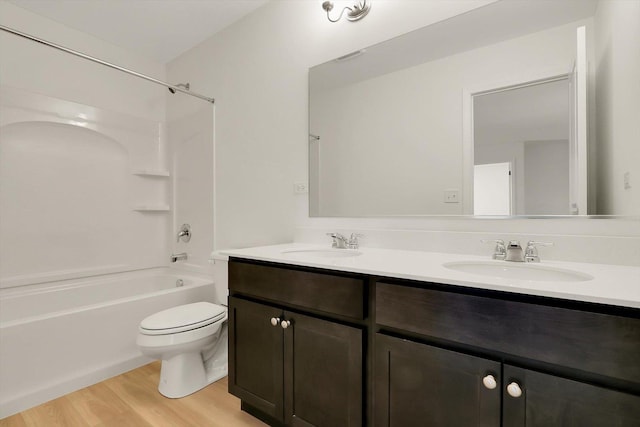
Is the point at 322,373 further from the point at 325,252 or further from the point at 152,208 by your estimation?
the point at 152,208

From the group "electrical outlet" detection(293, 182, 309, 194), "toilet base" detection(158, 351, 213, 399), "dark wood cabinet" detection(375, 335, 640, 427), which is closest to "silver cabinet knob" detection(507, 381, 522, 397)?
"dark wood cabinet" detection(375, 335, 640, 427)

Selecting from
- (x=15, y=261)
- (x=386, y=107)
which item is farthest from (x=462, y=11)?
(x=15, y=261)

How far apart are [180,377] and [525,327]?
1761 millimetres

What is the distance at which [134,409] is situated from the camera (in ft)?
5.21

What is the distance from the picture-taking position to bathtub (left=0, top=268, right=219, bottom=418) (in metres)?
1.59

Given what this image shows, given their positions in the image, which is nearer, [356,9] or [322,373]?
[322,373]

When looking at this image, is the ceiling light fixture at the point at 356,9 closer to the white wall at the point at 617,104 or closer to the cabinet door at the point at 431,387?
Result: the white wall at the point at 617,104

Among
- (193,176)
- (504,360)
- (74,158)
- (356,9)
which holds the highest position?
(356,9)

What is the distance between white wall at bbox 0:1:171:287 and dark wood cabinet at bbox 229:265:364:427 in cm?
182

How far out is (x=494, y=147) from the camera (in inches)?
52.5

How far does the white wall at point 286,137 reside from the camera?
125 cm

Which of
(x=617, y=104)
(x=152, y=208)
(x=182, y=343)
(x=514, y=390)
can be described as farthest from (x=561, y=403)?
(x=152, y=208)

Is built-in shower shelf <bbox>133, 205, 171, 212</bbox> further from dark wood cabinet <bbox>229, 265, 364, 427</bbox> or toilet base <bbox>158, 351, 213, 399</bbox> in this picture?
dark wood cabinet <bbox>229, 265, 364, 427</bbox>

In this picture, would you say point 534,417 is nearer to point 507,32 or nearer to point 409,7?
point 507,32
